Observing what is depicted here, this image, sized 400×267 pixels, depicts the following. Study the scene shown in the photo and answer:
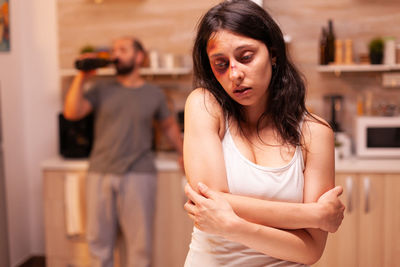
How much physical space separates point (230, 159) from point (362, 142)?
192 cm

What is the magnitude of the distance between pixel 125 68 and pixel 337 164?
1.35 m

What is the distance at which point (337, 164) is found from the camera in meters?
2.58

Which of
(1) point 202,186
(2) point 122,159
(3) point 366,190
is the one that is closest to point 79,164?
(2) point 122,159

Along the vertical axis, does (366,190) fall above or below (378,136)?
below

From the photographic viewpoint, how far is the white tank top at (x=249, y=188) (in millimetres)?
1020

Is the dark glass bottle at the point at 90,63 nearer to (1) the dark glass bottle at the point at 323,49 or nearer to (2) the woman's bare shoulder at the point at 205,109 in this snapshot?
(1) the dark glass bottle at the point at 323,49

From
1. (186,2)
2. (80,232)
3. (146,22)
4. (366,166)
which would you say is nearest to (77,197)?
(80,232)

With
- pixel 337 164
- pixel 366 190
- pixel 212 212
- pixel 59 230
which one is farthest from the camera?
pixel 59 230

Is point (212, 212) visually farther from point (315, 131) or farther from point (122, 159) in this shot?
point (122, 159)

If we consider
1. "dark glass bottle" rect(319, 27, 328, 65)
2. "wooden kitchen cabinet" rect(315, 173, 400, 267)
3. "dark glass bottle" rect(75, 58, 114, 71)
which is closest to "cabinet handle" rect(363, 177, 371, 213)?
"wooden kitchen cabinet" rect(315, 173, 400, 267)

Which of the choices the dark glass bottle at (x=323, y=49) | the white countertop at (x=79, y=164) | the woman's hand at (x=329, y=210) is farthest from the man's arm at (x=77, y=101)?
the woman's hand at (x=329, y=210)

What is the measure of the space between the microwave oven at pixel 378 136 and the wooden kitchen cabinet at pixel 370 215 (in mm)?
265

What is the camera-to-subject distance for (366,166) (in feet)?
8.30

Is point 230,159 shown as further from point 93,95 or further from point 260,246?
point 93,95
